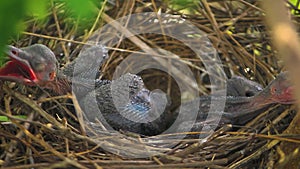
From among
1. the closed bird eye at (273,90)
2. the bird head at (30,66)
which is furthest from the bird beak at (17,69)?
the closed bird eye at (273,90)

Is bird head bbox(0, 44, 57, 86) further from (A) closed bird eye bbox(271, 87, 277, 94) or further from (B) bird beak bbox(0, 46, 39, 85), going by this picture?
(A) closed bird eye bbox(271, 87, 277, 94)

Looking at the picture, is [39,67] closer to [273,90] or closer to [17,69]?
[17,69]

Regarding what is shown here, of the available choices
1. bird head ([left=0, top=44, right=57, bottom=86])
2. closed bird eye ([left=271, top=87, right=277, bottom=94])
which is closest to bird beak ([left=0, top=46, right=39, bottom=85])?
bird head ([left=0, top=44, right=57, bottom=86])

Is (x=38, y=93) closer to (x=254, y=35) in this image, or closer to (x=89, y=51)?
(x=89, y=51)

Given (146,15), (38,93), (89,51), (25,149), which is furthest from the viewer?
(146,15)

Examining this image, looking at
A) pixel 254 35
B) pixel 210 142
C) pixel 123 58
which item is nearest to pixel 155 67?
pixel 123 58

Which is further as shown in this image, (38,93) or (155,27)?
(155,27)
